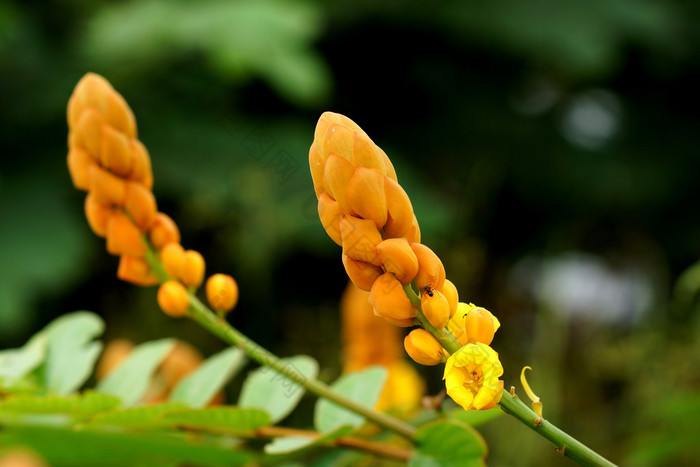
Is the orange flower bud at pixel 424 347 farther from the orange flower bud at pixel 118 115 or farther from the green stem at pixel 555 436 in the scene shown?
the orange flower bud at pixel 118 115

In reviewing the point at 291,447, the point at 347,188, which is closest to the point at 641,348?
the point at 291,447

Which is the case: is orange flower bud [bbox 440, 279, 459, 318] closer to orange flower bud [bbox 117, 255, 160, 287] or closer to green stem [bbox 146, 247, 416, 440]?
green stem [bbox 146, 247, 416, 440]

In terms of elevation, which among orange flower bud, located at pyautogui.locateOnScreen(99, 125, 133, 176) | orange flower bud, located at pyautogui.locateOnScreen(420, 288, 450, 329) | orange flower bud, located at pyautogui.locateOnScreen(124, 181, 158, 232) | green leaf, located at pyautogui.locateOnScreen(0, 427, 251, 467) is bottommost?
green leaf, located at pyautogui.locateOnScreen(0, 427, 251, 467)

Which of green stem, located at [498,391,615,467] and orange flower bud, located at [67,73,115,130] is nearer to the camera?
green stem, located at [498,391,615,467]

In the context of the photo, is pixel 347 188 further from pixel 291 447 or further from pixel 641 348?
pixel 641 348

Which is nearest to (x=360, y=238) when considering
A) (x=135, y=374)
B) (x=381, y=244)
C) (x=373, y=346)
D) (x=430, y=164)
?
(x=381, y=244)

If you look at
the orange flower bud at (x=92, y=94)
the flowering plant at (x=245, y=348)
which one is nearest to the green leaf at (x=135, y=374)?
the flowering plant at (x=245, y=348)

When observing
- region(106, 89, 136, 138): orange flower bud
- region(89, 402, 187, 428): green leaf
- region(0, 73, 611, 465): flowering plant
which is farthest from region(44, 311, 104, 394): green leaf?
region(106, 89, 136, 138): orange flower bud
